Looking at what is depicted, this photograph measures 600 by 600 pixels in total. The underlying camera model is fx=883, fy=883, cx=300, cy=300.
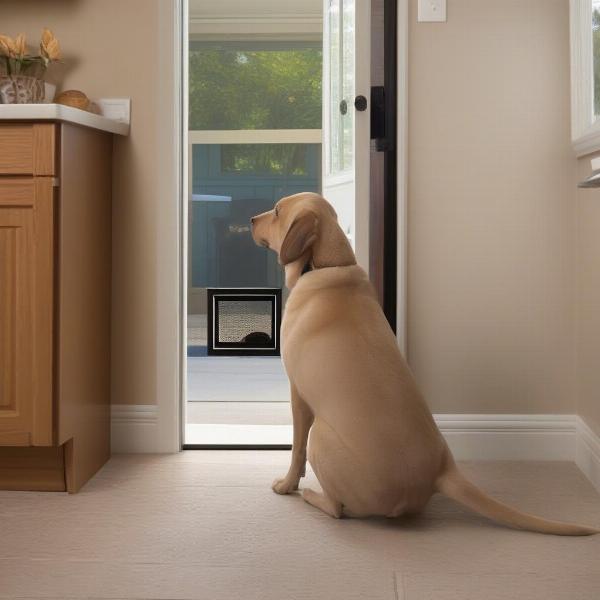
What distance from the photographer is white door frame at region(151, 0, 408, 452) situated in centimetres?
285

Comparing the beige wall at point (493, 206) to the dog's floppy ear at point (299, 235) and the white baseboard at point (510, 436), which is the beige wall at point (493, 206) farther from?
the dog's floppy ear at point (299, 235)

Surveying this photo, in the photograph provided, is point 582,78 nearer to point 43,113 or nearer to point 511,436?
point 511,436

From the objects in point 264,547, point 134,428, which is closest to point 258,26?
point 134,428

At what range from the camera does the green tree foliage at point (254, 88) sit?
669 cm

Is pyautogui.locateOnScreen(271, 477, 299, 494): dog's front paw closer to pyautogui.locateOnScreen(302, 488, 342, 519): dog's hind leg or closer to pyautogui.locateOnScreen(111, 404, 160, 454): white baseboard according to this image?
pyautogui.locateOnScreen(302, 488, 342, 519): dog's hind leg

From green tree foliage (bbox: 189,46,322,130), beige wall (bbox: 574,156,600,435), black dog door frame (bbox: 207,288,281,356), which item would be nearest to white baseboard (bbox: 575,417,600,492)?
beige wall (bbox: 574,156,600,435)

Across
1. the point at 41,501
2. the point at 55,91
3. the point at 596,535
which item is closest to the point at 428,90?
the point at 55,91

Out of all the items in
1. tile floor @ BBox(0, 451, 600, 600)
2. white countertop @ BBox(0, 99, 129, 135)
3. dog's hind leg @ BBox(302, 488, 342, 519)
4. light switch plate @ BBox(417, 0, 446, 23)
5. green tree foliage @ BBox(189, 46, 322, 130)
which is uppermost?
green tree foliage @ BBox(189, 46, 322, 130)

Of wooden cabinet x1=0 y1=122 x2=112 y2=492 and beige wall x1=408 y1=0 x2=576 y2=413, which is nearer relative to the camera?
wooden cabinet x1=0 y1=122 x2=112 y2=492

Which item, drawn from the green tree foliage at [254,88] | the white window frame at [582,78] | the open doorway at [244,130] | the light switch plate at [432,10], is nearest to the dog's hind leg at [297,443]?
the white window frame at [582,78]

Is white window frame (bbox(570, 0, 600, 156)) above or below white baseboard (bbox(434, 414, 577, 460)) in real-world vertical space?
above

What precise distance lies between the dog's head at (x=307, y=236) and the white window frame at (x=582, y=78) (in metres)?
0.82

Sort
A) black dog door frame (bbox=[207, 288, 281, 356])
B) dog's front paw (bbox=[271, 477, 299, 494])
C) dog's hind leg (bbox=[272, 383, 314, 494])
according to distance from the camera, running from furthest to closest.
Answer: black dog door frame (bbox=[207, 288, 281, 356])
dog's front paw (bbox=[271, 477, 299, 494])
dog's hind leg (bbox=[272, 383, 314, 494])

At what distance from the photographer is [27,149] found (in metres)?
2.33
